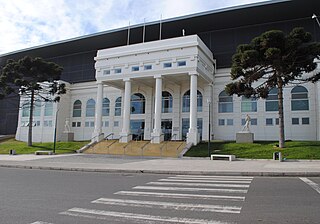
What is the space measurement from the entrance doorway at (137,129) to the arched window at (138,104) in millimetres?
1588

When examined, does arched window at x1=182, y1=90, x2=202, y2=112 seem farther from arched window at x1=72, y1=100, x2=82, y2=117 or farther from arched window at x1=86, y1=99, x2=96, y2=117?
arched window at x1=72, y1=100, x2=82, y2=117

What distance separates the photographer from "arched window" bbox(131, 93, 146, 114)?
44.8 m

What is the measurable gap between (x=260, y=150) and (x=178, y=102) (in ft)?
60.1

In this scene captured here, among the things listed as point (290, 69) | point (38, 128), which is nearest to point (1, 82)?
point (38, 128)

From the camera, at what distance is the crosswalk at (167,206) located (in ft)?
19.6

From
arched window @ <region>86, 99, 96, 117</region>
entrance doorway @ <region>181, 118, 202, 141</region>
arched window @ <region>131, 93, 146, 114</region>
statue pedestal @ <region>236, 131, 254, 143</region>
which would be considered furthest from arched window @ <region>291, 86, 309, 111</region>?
arched window @ <region>86, 99, 96, 117</region>

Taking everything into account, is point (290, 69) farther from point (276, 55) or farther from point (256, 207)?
point (256, 207)

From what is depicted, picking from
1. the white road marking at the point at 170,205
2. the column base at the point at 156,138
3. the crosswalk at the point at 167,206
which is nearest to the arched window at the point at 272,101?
the column base at the point at 156,138

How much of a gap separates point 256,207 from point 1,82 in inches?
1574

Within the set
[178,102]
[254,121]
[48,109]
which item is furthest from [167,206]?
[48,109]

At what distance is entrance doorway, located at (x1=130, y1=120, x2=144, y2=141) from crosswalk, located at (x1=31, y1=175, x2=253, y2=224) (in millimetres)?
34010

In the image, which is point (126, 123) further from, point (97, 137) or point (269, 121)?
point (269, 121)

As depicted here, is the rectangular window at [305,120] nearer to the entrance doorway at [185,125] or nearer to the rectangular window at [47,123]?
the entrance doorway at [185,125]

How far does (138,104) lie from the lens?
45250 millimetres
